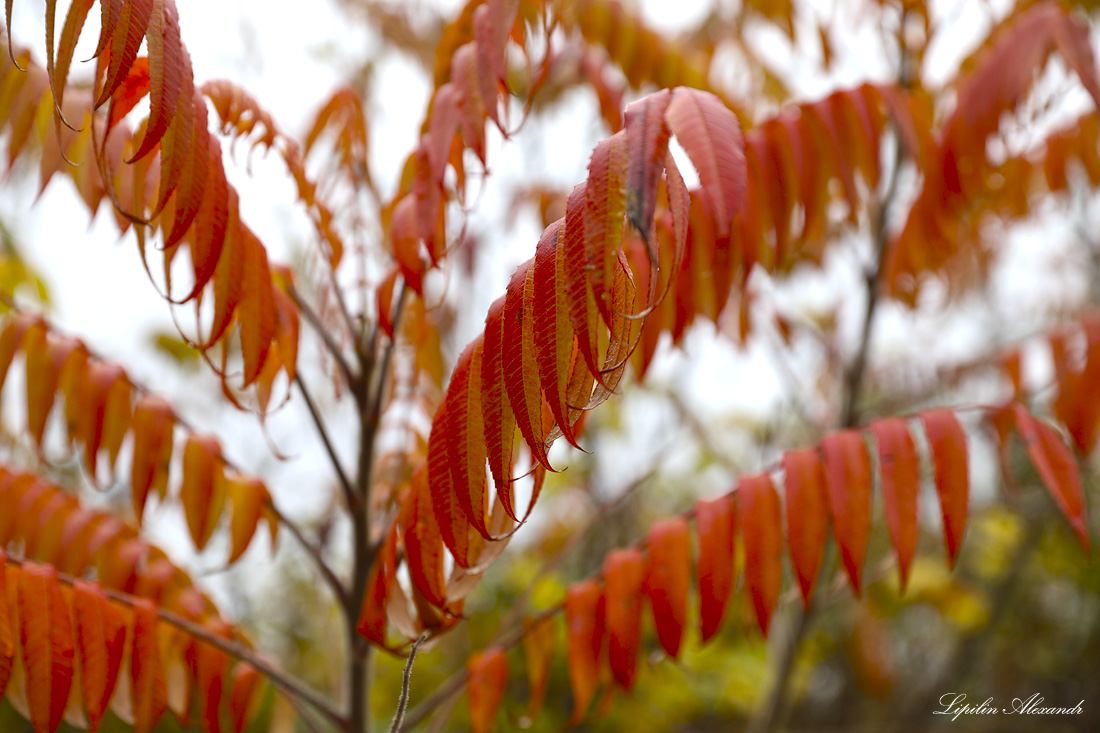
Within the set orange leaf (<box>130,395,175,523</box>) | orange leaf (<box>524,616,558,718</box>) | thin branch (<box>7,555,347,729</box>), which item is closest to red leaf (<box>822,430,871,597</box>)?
orange leaf (<box>524,616,558,718</box>)

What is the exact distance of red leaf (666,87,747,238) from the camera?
52cm

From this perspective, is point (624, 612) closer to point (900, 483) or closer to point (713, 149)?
point (900, 483)

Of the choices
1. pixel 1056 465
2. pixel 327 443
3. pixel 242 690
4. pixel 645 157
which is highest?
pixel 327 443

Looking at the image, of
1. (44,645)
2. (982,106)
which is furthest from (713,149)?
(982,106)

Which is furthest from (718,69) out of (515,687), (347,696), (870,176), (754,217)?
(515,687)


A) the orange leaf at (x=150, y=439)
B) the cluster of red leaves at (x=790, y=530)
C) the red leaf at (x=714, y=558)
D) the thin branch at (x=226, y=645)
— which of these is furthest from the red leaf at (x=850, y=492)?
the orange leaf at (x=150, y=439)

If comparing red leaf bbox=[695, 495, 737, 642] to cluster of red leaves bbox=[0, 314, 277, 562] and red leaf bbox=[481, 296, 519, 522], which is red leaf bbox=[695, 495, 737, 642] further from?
cluster of red leaves bbox=[0, 314, 277, 562]

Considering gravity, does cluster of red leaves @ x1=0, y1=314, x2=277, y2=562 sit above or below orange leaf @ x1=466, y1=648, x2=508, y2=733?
above

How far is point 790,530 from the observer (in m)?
0.88

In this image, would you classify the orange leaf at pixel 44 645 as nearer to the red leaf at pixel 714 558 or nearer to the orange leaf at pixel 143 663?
the orange leaf at pixel 143 663

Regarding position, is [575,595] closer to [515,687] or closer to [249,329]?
[249,329]

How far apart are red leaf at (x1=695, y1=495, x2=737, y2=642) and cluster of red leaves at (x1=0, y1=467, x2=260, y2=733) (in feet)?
2.10

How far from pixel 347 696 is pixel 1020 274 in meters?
4.97

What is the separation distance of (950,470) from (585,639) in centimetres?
51
